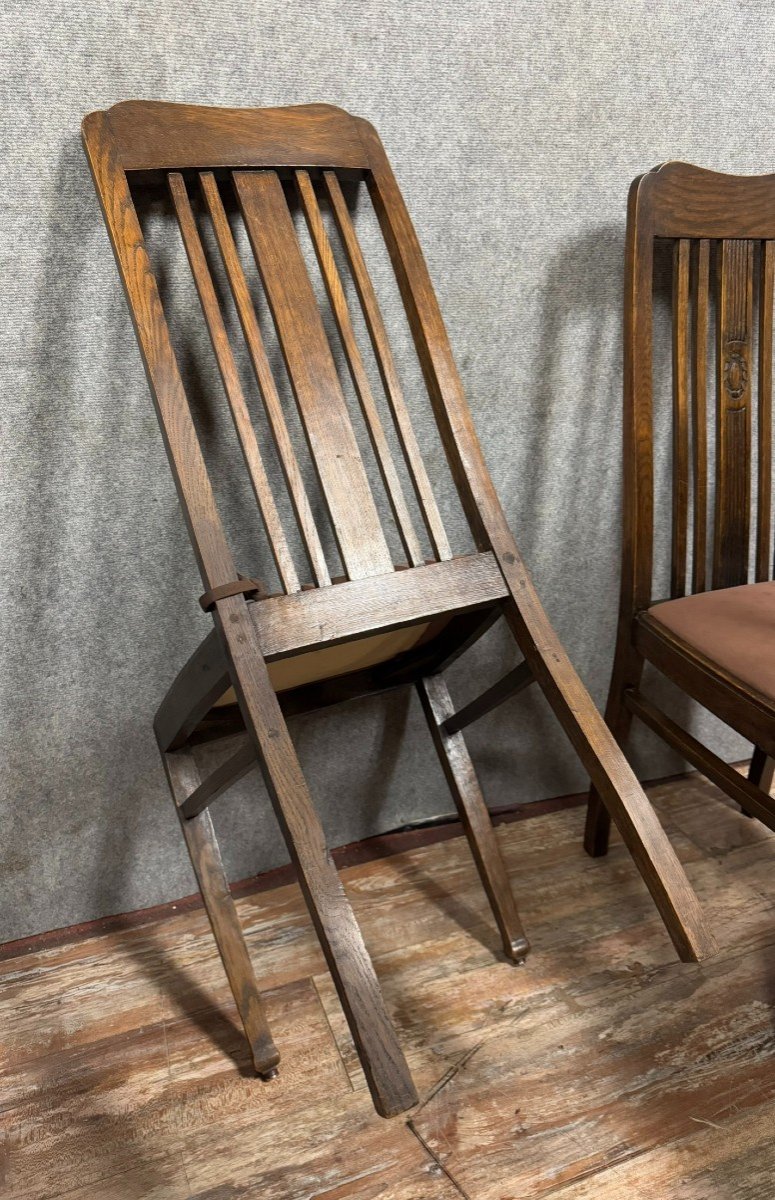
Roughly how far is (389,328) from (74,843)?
0.86 metres

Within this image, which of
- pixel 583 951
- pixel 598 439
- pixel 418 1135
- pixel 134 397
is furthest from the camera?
pixel 598 439

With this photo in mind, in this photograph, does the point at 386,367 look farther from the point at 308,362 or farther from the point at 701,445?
the point at 701,445

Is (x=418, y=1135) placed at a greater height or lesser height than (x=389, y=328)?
lesser

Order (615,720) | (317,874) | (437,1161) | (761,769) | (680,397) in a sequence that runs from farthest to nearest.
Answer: (761,769) → (615,720) → (680,397) → (437,1161) → (317,874)

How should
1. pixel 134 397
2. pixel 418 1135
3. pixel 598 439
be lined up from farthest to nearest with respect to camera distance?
pixel 598 439
pixel 134 397
pixel 418 1135

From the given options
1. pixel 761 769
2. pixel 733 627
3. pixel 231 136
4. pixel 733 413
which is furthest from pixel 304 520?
pixel 761 769

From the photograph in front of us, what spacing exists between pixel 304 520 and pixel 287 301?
26 cm

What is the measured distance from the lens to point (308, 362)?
1.00m

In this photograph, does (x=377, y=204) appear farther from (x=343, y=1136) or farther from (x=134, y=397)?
(x=343, y=1136)

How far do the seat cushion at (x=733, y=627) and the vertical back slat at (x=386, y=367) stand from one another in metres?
0.34

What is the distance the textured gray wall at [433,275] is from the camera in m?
1.02

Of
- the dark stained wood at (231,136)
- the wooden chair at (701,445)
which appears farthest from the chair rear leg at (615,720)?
the dark stained wood at (231,136)

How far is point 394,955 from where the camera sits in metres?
1.24

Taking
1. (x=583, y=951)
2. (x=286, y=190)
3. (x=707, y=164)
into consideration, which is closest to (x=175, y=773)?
(x=583, y=951)
